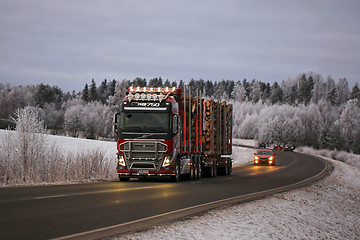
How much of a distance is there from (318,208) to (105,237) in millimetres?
10362

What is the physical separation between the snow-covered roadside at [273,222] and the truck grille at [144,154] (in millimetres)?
6301

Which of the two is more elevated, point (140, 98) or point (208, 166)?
point (140, 98)

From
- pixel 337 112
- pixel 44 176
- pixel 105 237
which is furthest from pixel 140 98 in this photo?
pixel 337 112

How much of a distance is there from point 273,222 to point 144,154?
11.6 meters

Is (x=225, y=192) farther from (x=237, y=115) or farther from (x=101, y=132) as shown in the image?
(x=237, y=115)

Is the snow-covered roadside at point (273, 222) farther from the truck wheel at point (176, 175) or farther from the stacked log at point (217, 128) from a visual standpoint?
the stacked log at point (217, 128)

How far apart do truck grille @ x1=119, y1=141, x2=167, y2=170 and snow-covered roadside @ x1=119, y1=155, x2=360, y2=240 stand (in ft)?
20.7

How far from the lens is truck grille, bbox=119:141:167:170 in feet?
75.6

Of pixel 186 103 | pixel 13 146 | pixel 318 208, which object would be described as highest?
pixel 186 103

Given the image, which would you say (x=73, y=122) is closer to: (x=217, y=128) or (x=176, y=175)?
(x=217, y=128)

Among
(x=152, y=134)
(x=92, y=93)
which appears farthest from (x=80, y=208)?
(x=92, y=93)

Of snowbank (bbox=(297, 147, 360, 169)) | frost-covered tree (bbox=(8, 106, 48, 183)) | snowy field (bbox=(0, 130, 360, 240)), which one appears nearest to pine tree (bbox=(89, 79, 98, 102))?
snowbank (bbox=(297, 147, 360, 169))

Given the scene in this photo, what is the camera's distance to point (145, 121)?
76.6ft

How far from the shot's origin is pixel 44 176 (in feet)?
72.8
